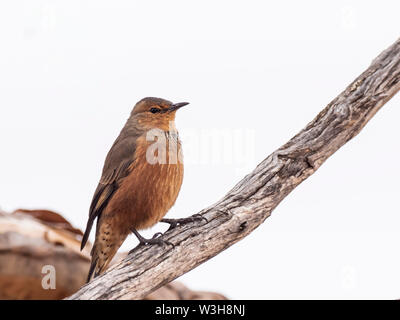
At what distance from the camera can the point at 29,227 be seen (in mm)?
5344

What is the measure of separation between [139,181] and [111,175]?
30 centimetres

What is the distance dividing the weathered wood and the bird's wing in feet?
1.69

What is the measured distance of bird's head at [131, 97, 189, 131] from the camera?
4705mm

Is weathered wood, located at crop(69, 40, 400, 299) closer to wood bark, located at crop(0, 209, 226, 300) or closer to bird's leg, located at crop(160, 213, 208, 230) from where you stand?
bird's leg, located at crop(160, 213, 208, 230)

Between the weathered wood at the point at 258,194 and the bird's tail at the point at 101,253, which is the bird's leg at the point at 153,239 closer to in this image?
the weathered wood at the point at 258,194

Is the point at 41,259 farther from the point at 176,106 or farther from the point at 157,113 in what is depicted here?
the point at 176,106

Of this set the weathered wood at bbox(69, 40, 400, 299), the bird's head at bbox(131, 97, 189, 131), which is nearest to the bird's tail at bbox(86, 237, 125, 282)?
the weathered wood at bbox(69, 40, 400, 299)

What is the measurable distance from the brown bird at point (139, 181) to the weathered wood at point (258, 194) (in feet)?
0.65

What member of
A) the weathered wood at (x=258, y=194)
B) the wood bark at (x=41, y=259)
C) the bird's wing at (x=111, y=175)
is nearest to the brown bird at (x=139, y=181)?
the bird's wing at (x=111, y=175)

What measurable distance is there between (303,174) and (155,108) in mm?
1303
